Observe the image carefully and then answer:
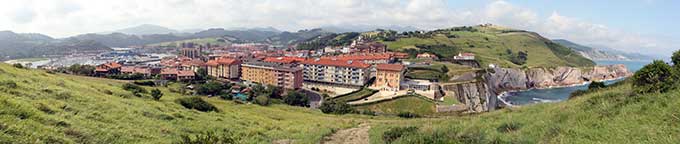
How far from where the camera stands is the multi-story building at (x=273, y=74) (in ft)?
237

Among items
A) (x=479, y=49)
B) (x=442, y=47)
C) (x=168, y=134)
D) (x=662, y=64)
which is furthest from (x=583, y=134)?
(x=479, y=49)

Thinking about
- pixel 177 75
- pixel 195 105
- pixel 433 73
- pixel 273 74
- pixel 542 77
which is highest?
pixel 195 105

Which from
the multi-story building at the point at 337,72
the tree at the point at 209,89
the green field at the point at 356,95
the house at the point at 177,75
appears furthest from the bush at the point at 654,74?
the house at the point at 177,75

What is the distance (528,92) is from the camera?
91438mm

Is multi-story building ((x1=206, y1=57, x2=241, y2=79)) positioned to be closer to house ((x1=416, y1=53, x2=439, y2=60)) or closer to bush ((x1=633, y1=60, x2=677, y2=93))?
house ((x1=416, y1=53, x2=439, y2=60))

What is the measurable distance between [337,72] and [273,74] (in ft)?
42.7

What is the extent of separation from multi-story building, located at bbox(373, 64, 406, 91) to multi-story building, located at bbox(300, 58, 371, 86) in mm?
4627

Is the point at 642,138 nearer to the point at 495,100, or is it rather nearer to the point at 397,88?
the point at 397,88

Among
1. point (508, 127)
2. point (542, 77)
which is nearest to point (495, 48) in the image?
point (542, 77)

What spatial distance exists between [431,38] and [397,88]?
3133 inches

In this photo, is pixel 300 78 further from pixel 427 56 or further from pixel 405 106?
pixel 427 56

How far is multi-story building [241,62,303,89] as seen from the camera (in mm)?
72312

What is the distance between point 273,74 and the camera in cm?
7462

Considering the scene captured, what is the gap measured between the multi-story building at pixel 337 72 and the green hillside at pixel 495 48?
4492 centimetres
